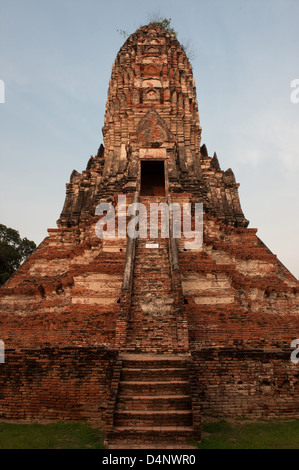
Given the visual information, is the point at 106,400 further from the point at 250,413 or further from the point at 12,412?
the point at 250,413

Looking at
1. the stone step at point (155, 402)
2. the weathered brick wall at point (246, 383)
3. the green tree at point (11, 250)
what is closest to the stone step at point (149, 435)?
the stone step at point (155, 402)

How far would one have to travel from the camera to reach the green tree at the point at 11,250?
29.2 meters

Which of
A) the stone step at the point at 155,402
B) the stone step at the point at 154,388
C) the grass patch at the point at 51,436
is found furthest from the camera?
the stone step at the point at 154,388

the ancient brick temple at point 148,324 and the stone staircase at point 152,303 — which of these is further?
the stone staircase at point 152,303

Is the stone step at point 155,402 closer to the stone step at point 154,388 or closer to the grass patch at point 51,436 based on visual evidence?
the stone step at point 154,388

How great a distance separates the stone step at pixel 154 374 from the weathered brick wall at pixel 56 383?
453 millimetres

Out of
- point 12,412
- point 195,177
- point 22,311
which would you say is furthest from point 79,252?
point 195,177

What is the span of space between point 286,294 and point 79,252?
743cm

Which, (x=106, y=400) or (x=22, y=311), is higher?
(x=22, y=311)

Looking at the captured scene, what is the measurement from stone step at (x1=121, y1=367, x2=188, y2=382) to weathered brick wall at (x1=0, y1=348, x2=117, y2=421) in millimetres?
453

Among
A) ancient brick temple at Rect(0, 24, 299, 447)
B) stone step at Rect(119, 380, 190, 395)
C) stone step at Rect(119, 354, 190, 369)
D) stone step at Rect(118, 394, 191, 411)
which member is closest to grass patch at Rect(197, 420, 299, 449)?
ancient brick temple at Rect(0, 24, 299, 447)

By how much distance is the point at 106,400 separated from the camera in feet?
22.3
